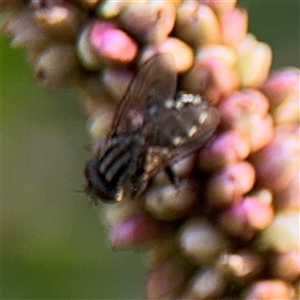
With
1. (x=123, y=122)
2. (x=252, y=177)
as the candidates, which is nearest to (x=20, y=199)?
(x=123, y=122)

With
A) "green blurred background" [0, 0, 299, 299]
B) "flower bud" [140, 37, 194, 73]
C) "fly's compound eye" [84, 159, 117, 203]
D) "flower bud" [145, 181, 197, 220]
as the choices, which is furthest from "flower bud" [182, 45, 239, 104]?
"green blurred background" [0, 0, 299, 299]

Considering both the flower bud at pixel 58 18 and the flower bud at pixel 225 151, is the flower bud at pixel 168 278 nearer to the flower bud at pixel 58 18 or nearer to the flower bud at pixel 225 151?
the flower bud at pixel 225 151

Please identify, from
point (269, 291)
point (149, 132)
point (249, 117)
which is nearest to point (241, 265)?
point (269, 291)

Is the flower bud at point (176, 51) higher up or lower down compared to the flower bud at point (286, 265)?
higher up

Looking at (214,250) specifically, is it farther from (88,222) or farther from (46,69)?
(88,222)

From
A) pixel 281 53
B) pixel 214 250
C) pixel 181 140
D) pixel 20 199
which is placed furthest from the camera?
pixel 20 199

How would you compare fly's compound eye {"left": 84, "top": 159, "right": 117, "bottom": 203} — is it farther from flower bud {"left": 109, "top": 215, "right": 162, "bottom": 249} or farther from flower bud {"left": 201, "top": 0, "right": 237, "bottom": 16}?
flower bud {"left": 201, "top": 0, "right": 237, "bottom": 16}

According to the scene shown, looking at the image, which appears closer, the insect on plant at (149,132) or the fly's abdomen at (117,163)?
the insect on plant at (149,132)

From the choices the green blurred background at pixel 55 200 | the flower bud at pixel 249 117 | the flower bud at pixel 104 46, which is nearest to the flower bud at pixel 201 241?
the flower bud at pixel 249 117
